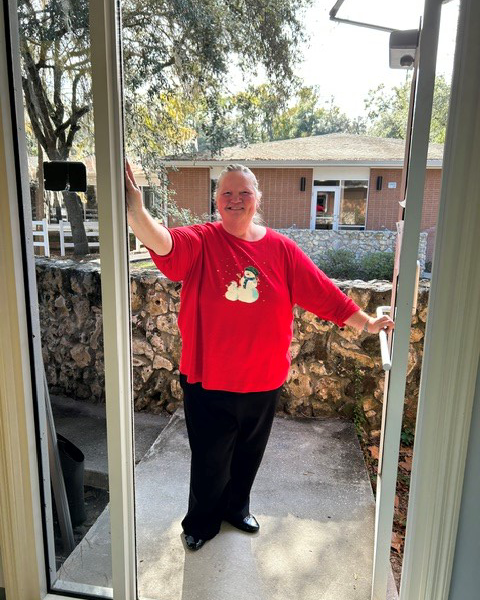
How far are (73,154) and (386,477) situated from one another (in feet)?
4.09

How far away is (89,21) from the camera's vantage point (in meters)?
1.06

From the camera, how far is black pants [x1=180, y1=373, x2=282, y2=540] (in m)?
1.67

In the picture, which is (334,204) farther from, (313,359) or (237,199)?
(237,199)

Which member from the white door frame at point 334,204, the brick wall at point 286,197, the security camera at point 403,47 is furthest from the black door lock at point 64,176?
the white door frame at point 334,204

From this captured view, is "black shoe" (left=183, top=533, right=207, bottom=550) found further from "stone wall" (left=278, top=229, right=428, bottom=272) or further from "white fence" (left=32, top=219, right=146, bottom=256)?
"stone wall" (left=278, top=229, right=428, bottom=272)

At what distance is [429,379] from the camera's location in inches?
40.6

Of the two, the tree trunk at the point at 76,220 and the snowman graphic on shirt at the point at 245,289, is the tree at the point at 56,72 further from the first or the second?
the snowman graphic on shirt at the point at 245,289

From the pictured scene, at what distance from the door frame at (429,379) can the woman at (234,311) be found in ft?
1.36

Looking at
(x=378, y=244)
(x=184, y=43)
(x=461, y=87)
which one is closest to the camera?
(x=461, y=87)

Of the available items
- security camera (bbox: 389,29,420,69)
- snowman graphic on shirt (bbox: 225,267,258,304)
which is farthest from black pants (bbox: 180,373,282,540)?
security camera (bbox: 389,29,420,69)

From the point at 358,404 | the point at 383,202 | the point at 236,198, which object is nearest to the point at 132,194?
the point at 236,198

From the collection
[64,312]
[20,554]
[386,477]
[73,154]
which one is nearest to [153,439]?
[20,554]

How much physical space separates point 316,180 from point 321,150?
278 millimetres

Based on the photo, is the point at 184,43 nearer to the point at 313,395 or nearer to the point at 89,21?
the point at 89,21
